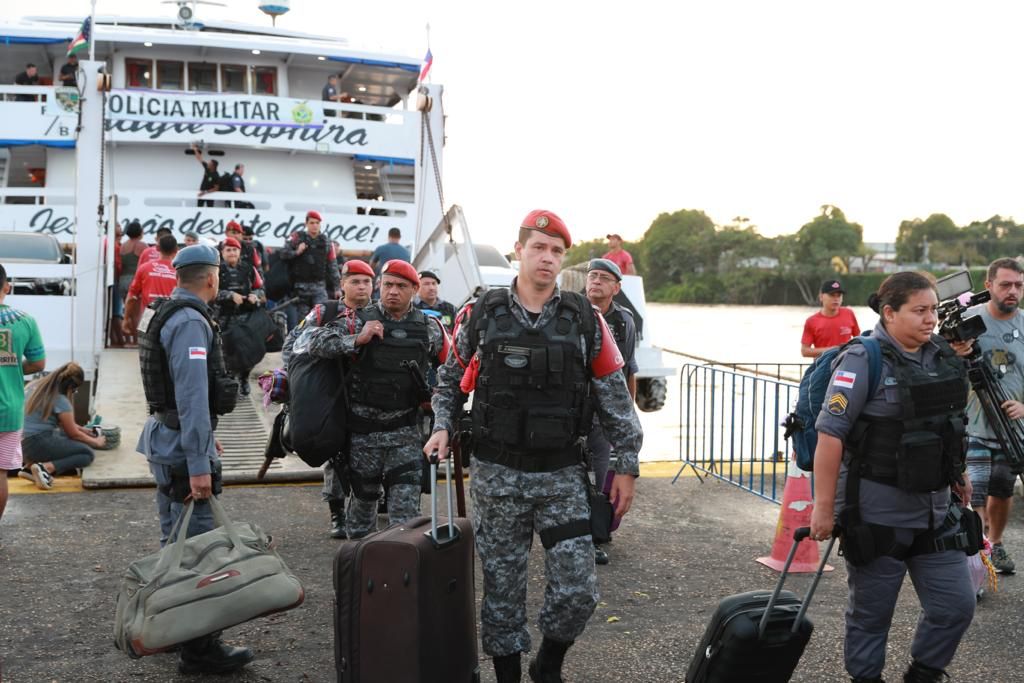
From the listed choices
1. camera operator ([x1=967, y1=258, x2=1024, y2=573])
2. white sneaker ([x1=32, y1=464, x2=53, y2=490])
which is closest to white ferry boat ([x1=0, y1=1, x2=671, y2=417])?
white sneaker ([x1=32, y1=464, x2=53, y2=490])

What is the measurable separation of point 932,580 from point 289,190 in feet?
45.3

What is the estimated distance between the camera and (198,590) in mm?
3730

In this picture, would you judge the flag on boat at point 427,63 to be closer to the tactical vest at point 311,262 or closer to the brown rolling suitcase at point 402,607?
the tactical vest at point 311,262

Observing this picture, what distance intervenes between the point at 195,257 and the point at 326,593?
2080mm

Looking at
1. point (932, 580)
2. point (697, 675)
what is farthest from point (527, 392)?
point (932, 580)

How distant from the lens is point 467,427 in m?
4.11

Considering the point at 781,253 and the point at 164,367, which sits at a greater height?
the point at 781,253

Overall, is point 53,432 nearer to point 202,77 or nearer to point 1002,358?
point 1002,358

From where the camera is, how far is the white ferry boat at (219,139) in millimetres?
14555

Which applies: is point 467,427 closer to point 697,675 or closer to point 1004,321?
point 697,675

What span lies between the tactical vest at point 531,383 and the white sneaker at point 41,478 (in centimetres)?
508

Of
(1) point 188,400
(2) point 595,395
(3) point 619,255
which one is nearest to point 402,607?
(2) point 595,395

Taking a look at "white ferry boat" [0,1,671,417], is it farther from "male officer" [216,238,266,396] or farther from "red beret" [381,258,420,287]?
"red beret" [381,258,420,287]

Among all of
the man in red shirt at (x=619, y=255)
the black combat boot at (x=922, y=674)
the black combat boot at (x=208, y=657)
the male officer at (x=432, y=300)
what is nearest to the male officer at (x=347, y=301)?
Result: the black combat boot at (x=208, y=657)
